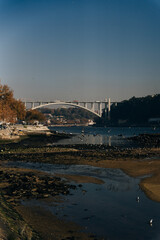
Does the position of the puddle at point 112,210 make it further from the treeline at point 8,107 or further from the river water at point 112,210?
the treeline at point 8,107

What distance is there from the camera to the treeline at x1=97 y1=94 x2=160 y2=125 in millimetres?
158312

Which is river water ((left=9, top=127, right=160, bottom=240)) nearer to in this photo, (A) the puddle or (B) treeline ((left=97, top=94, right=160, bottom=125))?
(A) the puddle

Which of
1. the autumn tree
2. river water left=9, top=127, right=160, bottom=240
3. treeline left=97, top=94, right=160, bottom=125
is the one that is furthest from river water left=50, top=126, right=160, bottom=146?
treeline left=97, top=94, right=160, bottom=125

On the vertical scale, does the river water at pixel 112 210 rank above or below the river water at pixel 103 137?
above

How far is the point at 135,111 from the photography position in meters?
169

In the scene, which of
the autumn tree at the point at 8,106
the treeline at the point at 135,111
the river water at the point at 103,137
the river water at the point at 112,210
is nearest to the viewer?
the river water at the point at 112,210

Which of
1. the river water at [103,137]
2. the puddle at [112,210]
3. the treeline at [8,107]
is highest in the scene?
the treeline at [8,107]

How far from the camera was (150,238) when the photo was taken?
7508 mm

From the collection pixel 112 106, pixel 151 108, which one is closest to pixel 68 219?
pixel 151 108

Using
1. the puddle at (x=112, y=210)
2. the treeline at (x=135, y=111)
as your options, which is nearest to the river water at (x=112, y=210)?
the puddle at (x=112, y=210)

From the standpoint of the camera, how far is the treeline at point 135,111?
6233 inches

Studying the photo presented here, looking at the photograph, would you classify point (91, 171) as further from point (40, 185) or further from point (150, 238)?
point (150, 238)

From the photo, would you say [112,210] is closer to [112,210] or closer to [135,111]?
[112,210]

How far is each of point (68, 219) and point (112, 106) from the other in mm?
185835
